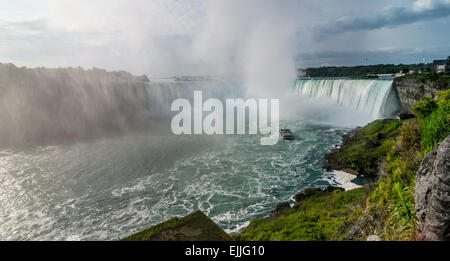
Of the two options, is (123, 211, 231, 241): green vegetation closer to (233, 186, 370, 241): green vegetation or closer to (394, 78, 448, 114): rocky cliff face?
(233, 186, 370, 241): green vegetation

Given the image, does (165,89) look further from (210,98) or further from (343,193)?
(343,193)

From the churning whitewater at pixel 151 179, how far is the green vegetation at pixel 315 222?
84.0 inches

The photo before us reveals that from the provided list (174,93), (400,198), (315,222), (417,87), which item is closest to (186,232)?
(400,198)

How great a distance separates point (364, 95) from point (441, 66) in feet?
125

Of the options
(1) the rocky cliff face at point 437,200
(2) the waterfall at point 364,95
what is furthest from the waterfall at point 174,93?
(1) the rocky cliff face at point 437,200

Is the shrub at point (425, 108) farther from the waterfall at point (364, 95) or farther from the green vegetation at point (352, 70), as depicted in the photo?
the green vegetation at point (352, 70)

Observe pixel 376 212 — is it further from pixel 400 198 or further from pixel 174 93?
pixel 174 93

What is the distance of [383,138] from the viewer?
21.2 metres

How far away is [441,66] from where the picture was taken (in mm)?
55281

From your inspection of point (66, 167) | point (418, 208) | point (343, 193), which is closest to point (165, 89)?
point (66, 167)

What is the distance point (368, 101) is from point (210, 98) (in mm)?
38265

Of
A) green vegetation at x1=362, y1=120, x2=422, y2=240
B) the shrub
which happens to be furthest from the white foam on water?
the shrub

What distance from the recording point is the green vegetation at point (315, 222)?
8.16m

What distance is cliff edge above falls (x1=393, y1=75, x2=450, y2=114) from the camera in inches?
893
